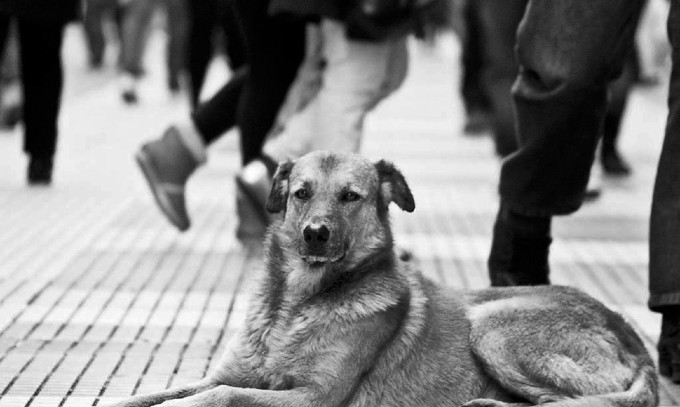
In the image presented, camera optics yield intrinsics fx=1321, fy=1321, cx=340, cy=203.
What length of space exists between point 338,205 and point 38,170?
213 inches

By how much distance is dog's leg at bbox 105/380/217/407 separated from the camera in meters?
3.72

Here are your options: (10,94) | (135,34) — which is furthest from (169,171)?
(135,34)

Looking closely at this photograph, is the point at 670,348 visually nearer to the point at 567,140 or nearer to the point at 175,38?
the point at 567,140

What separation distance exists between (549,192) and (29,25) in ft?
15.6

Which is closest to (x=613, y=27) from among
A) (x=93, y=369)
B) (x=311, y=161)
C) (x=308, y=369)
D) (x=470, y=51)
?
(x=311, y=161)

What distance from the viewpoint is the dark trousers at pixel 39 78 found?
8789 millimetres

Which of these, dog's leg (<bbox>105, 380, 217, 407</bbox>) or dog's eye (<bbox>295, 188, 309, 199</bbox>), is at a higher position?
dog's eye (<bbox>295, 188, 309, 199</bbox>)

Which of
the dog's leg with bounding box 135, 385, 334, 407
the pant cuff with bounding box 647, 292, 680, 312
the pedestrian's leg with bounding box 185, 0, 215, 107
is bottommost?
the pedestrian's leg with bounding box 185, 0, 215, 107

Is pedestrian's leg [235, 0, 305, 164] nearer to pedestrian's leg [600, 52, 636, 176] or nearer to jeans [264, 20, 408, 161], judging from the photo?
jeans [264, 20, 408, 161]

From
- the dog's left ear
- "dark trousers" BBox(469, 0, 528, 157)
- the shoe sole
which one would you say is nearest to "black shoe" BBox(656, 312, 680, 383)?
the dog's left ear

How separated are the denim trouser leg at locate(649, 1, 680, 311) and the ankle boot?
115 inches

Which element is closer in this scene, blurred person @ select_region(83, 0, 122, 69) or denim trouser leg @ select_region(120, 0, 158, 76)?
denim trouser leg @ select_region(120, 0, 158, 76)

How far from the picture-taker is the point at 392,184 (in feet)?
13.3

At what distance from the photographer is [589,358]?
381cm
